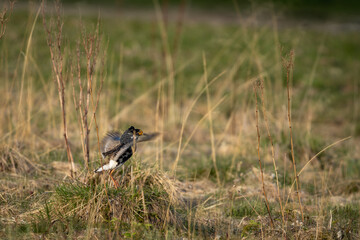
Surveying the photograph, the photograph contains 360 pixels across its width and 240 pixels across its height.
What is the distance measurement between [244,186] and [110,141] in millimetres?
1626

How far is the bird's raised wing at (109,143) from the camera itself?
3.54m

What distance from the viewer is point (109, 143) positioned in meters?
3.61

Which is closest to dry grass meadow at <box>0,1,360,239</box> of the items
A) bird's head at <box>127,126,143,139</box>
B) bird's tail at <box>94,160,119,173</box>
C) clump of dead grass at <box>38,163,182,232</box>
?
clump of dead grass at <box>38,163,182,232</box>

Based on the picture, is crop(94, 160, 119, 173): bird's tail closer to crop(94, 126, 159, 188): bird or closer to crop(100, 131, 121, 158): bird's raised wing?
crop(94, 126, 159, 188): bird

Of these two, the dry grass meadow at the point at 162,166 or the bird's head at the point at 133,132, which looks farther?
the bird's head at the point at 133,132

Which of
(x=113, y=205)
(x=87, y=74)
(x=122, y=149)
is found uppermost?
(x=87, y=74)

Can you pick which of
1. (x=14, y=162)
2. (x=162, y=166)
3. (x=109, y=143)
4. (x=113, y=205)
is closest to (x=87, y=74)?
(x=109, y=143)

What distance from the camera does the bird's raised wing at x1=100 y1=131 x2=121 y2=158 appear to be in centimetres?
354

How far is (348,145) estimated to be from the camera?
6.26 m

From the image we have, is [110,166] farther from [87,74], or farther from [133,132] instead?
[87,74]

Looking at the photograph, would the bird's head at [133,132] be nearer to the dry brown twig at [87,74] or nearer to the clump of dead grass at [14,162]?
the dry brown twig at [87,74]

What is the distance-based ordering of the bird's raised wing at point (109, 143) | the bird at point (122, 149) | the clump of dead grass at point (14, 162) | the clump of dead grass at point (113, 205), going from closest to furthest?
the clump of dead grass at point (113, 205) → the bird at point (122, 149) → the bird's raised wing at point (109, 143) → the clump of dead grass at point (14, 162)

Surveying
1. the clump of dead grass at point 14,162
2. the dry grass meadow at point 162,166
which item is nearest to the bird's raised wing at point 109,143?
the dry grass meadow at point 162,166

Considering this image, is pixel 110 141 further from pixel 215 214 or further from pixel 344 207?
pixel 344 207
